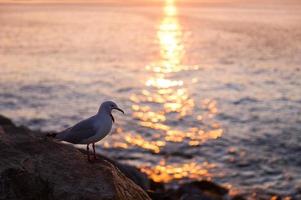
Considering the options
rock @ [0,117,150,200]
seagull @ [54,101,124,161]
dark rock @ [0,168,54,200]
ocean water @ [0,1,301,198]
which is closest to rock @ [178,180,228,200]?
ocean water @ [0,1,301,198]

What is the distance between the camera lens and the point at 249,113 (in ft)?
103

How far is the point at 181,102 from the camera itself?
116 ft

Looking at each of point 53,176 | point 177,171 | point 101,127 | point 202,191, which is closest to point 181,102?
point 177,171

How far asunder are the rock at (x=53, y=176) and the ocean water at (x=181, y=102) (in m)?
11.3

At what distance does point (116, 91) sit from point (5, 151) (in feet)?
93.4

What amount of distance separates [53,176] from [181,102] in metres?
26.8

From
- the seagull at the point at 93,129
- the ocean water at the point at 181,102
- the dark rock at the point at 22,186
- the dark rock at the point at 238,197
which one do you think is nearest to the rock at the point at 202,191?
the dark rock at the point at 238,197

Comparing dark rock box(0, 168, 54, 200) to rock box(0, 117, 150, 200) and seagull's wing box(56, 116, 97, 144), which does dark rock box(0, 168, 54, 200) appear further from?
seagull's wing box(56, 116, 97, 144)

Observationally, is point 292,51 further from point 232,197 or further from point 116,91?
point 232,197

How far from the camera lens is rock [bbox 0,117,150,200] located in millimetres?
8617

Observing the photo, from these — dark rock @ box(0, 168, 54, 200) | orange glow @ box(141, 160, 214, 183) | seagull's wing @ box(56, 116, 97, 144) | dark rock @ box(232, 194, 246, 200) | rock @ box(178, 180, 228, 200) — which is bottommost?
orange glow @ box(141, 160, 214, 183)

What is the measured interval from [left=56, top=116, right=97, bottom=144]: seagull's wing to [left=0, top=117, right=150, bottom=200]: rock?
1.35ft

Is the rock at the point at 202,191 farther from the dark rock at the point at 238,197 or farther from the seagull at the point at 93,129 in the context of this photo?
the seagull at the point at 93,129

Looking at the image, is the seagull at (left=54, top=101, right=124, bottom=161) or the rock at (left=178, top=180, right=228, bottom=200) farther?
the rock at (left=178, top=180, right=228, bottom=200)
